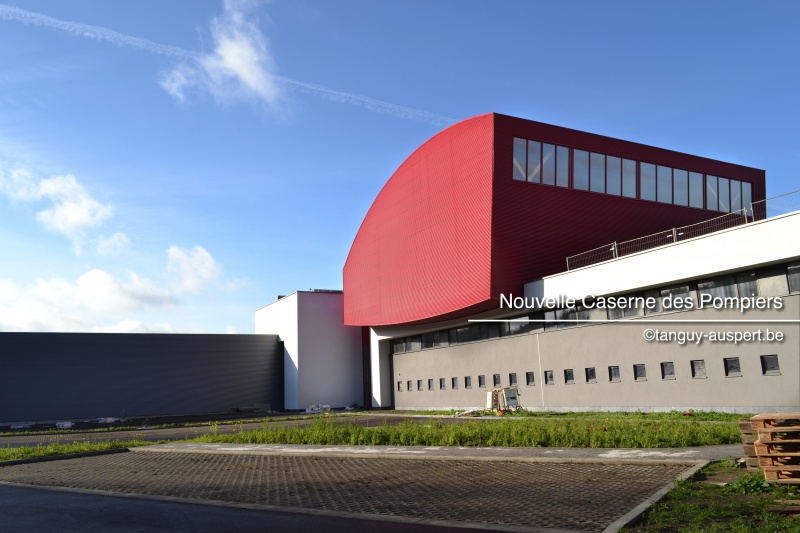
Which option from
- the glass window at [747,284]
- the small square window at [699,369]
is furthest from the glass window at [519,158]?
the small square window at [699,369]

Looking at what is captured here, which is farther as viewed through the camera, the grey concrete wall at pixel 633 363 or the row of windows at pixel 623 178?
the row of windows at pixel 623 178

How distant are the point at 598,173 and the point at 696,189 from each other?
7.99 metres

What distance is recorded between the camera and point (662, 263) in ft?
98.5

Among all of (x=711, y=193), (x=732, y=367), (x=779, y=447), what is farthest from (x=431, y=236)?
(x=779, y=447)

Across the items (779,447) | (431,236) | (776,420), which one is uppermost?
(431,236)

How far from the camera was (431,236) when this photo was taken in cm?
4334

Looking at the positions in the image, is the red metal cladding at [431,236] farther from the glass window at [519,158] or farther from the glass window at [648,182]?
the glass window at [648,182]

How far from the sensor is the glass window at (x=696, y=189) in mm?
42906

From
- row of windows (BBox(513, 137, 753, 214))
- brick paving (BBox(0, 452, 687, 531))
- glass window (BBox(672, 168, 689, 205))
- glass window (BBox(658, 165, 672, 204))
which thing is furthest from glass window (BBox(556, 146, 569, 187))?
brick paving (BBox(0, 452, 687, 531))

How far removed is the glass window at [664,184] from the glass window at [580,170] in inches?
220

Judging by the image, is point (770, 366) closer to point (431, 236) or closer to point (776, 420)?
point (776, 420)

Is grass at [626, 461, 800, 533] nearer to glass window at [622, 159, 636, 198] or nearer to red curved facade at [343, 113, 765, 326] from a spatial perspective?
red curved facade at [343, 113, 765, 326]

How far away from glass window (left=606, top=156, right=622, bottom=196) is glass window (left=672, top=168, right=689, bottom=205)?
14.1 ft

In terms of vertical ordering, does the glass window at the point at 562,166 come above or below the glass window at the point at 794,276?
above
